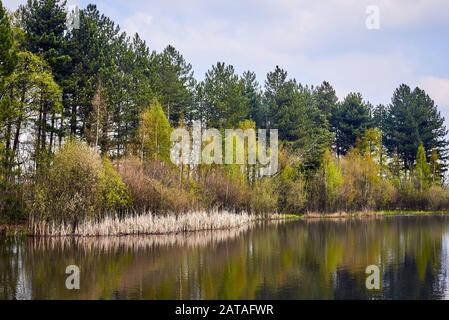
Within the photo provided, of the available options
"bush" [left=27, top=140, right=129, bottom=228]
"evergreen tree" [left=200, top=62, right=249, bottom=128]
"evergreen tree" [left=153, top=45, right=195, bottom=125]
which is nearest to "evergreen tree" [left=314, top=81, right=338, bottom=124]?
"evergreen tree" [left=200, top=62, right=249, bottom=128]

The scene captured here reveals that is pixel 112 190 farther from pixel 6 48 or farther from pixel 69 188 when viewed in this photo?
pixel 6 48

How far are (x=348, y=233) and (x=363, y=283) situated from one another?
1960cm

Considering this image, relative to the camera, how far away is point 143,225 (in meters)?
32.3

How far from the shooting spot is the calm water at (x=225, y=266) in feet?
53.9

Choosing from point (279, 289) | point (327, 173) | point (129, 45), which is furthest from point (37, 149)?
point (327, 173)

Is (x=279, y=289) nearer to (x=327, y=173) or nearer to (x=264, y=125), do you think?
(x=327, y=173)

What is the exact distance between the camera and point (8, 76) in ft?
93.7

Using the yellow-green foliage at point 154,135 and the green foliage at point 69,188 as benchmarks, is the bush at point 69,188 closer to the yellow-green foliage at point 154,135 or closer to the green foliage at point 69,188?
the green foliage at point 69,188

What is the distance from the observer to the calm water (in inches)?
647

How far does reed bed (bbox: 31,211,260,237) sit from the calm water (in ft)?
4.72

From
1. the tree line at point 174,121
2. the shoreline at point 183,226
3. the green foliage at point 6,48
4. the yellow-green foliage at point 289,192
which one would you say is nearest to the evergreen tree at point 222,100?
the tree line at point 174,121

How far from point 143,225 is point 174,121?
75.5 feet

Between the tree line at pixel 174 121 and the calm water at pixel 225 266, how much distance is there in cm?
644

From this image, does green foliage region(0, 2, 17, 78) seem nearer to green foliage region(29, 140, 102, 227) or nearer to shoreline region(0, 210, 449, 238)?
green foliage region(29, 140, 102, 227)
